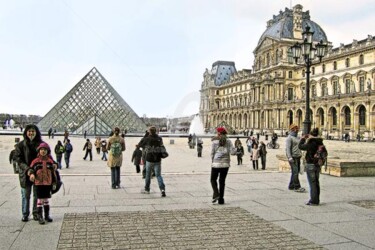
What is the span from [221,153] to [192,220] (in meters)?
1.61

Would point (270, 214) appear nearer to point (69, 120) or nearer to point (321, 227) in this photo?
point (321, 227)

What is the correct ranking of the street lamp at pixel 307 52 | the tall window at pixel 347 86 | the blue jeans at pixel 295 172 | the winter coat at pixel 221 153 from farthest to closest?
the tall window at pixel 347 86 → the street lamp at pixel 307 52 → the blue jeans at pixel 295 172 → the winter coat at pixel 221 153

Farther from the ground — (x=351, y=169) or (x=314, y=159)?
(x=314, y=159)

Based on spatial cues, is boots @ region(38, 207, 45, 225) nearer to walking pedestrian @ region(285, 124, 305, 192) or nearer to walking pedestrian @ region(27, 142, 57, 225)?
walking pedestrian @ region(27, 142, 57, 225)

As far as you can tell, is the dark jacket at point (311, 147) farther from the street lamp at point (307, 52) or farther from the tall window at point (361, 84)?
the tall window at point (361, 84)

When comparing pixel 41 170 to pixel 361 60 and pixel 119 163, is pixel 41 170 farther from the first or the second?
pixel 361 60

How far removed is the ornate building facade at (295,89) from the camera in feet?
178

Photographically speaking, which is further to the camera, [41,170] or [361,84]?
[361,84]

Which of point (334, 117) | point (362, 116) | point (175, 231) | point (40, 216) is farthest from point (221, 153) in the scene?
point (334, 117)

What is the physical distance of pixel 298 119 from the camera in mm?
68000

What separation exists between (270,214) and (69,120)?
49.6 meters

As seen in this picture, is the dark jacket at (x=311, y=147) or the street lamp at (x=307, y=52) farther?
the street lamp at (x=307, y=52)

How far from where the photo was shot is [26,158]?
572cm

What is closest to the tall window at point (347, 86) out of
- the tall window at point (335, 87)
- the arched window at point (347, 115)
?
the tall window at point (335, 87)
